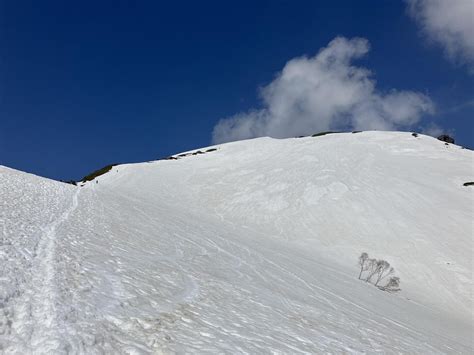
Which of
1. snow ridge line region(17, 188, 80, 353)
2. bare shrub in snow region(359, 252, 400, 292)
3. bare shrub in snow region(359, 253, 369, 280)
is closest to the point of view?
snow ridge line region(17, 188, 80, 353)

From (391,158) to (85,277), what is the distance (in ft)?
198

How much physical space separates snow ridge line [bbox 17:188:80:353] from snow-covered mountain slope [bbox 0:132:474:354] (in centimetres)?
3

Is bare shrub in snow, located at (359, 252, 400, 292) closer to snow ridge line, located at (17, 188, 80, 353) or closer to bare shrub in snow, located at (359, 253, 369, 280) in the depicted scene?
bare shrub in snow, located at (359, 253, 369, 280)

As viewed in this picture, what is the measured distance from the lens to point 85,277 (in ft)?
27.9

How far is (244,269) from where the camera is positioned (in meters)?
16.0

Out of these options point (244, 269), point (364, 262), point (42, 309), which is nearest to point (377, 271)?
point (364, 262)

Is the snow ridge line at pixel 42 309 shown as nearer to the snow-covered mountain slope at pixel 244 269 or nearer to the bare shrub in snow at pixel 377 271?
the snow-covered mountain slope at pixel 244 269

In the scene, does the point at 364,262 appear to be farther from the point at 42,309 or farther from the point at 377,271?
the point at 42,309

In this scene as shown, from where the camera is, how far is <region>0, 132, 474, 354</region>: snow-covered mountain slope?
6715 millimetres

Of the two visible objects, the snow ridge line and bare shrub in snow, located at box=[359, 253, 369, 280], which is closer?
the snow ridge line

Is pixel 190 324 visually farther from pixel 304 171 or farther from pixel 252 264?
pixel 304 171

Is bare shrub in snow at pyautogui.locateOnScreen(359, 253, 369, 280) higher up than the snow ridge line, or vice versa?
bare shrub in snow at pyautogui.locateOnScreen(359, 253, 369, 280)

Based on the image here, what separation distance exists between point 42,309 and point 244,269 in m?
10.6

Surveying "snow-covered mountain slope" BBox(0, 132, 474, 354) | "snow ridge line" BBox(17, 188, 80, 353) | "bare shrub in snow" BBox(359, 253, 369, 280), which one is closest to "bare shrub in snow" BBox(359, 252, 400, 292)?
"bare shrub in snow" BBox(359, 253, 369, 280)
